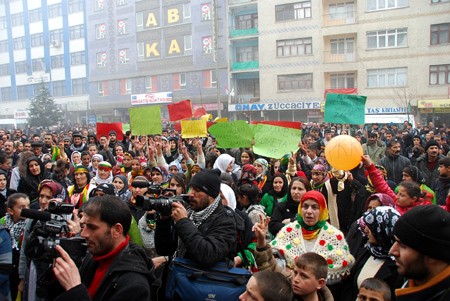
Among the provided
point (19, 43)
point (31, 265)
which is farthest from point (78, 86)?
point (31, 265)

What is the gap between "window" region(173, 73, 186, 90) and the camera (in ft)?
123

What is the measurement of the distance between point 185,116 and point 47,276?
8.08 m

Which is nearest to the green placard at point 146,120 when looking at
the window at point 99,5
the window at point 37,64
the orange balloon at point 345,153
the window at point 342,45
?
the orange balloon at point 345,153

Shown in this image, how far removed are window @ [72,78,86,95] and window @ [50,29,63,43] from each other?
262 inches

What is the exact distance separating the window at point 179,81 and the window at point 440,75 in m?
23.2

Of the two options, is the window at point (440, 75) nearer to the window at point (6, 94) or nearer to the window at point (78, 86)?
the window at point (78, 86)

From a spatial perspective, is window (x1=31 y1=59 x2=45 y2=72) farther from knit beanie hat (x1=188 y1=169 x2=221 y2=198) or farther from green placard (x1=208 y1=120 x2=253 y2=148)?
knit beanie hat (x1=188 y1=169 x2=221 y2=198)

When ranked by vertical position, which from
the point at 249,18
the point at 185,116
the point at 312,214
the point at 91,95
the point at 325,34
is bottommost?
the point at 312,214

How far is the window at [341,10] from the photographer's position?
29.8 meters

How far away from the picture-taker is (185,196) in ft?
8.43

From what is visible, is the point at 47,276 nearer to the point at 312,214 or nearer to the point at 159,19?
the point at 312,214

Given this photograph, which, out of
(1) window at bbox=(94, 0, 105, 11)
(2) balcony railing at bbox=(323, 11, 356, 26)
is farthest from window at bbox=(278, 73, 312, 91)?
(1) window at bbox=(94, 0, 105, 11)

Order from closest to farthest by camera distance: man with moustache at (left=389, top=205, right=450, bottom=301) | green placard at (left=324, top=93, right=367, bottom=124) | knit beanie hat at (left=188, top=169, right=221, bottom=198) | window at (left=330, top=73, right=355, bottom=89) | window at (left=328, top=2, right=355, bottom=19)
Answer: man with moustache at (left=389, top=205, right=450, bottom=301), knit beanie hat at (left=188, top=169, right=221, bottom=198), green placard at (left=324, top=93, right=367, bottom=124), window at (left=328, top=2, right=355, bottom=19), window at (left=330, top=73, right=355, bottom=89)

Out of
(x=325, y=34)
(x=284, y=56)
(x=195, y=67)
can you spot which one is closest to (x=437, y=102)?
(x=325, y=34)
